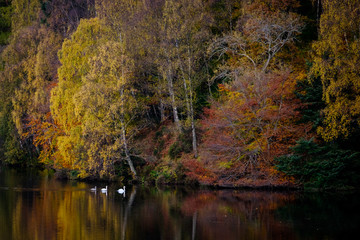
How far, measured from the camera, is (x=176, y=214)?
2006 centimetres

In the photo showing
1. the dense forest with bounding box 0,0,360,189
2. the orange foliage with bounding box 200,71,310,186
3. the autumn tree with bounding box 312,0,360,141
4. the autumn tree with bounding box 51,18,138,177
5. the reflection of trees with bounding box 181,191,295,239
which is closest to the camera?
the reflection of trees with bounding box 181,191,295,239

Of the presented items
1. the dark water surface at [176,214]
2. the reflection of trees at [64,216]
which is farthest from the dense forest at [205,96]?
the reflection of trees at [64,216]

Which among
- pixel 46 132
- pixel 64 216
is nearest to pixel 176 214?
pixel 64 216

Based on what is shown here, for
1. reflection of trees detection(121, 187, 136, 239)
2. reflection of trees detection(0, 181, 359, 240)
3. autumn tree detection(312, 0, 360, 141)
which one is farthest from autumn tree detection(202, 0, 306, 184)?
reflection of trees detection(121, 187, 136, 239)

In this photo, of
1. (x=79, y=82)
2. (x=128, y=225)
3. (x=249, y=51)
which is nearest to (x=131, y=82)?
(x=79, y=82)

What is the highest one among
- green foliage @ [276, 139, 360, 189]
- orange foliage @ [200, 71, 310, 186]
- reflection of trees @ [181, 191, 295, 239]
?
orange foliage @ [200, 71, 310, 186]

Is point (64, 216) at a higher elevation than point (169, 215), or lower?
higher

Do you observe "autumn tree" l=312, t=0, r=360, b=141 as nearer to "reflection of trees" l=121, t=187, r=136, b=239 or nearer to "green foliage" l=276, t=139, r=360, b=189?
"green foliage" l=276, t=139, r=360, b=189

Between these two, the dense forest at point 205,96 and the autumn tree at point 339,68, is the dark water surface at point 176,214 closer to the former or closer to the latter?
the dense forest at point 205,96

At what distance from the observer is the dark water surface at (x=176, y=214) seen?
1612cm

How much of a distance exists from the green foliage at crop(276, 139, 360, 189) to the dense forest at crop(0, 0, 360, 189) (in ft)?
0.24

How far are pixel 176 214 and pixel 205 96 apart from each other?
1750 centimetres

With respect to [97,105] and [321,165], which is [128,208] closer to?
[321,165]

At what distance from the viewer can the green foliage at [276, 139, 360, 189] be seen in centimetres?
2516
